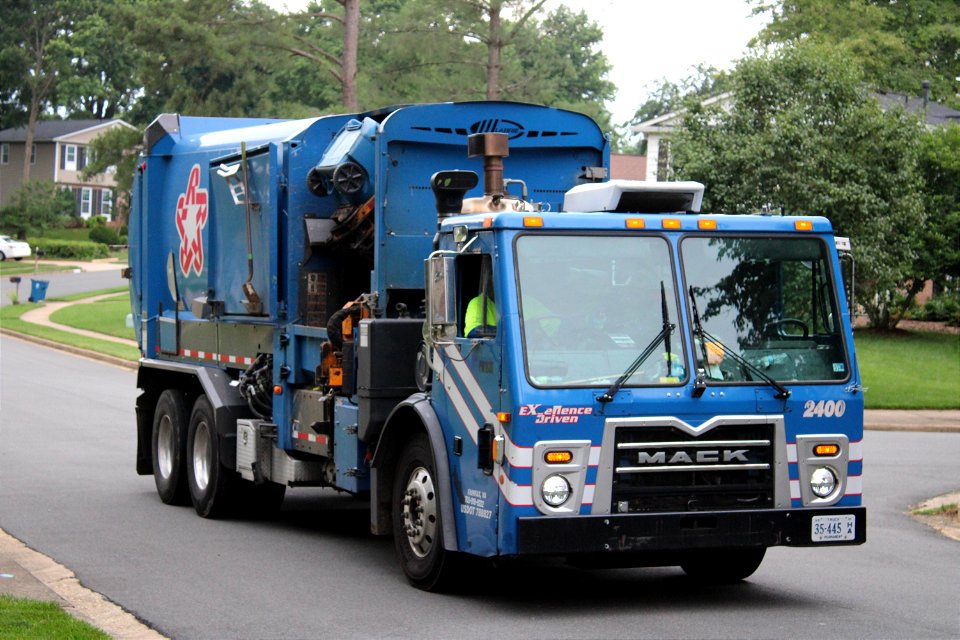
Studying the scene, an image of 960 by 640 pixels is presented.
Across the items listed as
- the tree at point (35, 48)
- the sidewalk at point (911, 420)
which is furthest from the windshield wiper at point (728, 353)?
the tree at point (35, 48)

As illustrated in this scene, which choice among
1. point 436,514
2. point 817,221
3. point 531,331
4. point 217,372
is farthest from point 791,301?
point 217,372

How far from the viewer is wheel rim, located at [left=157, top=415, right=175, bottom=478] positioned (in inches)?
530

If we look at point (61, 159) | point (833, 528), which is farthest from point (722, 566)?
point (61, 159)

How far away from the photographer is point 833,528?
8375 millimetres

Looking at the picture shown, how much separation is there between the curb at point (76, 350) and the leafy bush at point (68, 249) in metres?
34.3

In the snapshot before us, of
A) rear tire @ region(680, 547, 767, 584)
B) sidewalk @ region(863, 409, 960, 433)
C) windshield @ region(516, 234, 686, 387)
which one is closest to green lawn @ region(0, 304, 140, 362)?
sidewalk @ region(863, 409, 960, 433)

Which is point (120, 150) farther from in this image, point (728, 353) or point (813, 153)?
point (728, 353)

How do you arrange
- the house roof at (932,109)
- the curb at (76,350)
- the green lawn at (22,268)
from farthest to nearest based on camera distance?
the green lawn at (22,268) < the house roof at (932,109) < the curb at (76,350)

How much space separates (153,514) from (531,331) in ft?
19.5

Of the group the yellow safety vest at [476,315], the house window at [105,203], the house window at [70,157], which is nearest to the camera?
the yellow safety vest at [476,315]

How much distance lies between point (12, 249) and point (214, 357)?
204 feet

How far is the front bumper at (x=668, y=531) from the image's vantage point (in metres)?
7.82

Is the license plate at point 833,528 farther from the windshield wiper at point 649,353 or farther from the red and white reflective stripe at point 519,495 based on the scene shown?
the red and white reflective stripe at point 519,495

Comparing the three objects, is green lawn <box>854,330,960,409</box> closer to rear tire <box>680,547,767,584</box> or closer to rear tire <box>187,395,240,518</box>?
rear tire <box>187,395,240,518</box>
